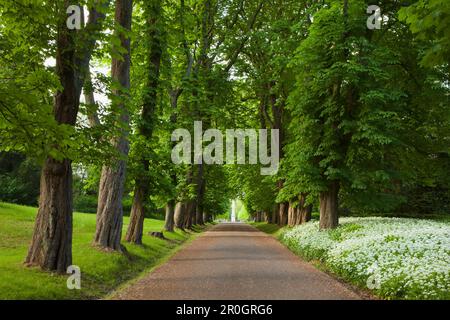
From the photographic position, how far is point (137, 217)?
19.3 meters

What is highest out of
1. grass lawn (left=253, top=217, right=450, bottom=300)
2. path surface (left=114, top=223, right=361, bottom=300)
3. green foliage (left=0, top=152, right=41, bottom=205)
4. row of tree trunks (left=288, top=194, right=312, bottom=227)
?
green foliage (left=0, top=152, right=41, bottom=205)

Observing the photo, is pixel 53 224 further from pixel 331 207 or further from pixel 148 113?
pixel 331 207

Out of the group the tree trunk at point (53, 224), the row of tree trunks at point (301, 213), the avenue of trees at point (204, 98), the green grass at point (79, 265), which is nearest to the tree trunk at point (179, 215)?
the avenue of trees at point (204, 98)

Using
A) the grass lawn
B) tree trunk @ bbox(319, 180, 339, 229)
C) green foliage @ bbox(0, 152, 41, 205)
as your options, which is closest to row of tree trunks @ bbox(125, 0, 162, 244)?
the grass lawn

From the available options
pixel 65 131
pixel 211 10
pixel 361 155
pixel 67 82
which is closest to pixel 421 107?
pixel 361 155

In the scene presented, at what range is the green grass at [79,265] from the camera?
9.02m

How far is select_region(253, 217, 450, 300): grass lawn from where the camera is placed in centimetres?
921

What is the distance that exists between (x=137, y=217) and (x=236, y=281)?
28.5 feet

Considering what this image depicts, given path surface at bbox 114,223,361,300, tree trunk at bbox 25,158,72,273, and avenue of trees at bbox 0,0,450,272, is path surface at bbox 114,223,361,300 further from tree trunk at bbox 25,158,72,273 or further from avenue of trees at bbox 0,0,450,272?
avenue of trees at bbox 0,0,450,272

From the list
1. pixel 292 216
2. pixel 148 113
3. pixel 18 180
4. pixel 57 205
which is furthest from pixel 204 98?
pixel 18 180

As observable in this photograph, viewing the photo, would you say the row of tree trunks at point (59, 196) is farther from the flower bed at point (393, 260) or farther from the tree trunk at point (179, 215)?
the tree trunk at point (179, 215)

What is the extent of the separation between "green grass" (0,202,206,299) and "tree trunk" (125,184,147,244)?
0.56 metres

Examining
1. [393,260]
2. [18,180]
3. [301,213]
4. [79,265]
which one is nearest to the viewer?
[393,260]
